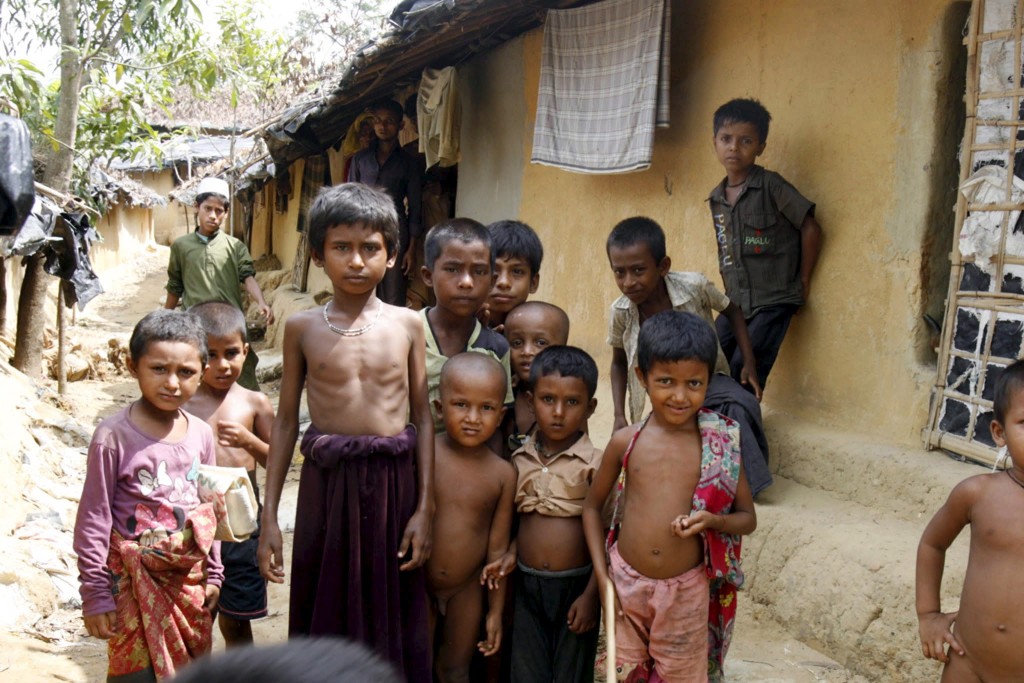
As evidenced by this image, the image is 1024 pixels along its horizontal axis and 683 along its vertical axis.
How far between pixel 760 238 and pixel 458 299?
162 cm

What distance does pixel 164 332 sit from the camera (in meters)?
2.60

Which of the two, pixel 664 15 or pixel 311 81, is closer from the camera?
pixel 664 15

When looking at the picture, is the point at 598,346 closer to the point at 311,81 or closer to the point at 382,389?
the point at 382,389

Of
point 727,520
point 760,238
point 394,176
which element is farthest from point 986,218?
point 394,176

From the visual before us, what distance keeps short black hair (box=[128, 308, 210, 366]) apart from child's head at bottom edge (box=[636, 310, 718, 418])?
4.20 ft

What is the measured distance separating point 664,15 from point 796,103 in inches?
40.3

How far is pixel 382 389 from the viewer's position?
8.29 feet

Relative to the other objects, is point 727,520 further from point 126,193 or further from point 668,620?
point 126,193

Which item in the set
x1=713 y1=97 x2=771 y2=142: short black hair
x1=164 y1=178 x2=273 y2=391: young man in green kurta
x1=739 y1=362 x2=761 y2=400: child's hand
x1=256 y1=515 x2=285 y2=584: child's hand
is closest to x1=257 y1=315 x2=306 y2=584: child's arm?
x1=256 y1=515 x2=285 y2=584: child's hand

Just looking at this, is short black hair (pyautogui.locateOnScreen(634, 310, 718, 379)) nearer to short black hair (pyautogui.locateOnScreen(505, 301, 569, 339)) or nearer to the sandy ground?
short black hair (pyautogui.locateOnScreen(505, 301, 569, 339))

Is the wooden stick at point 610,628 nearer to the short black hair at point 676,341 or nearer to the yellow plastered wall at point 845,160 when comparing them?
the short black hair at point 676,341

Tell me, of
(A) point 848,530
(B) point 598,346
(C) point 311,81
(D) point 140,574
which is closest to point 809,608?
(A) point 848,530

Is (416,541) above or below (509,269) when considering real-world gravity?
below

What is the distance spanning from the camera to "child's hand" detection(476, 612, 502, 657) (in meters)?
2.69
